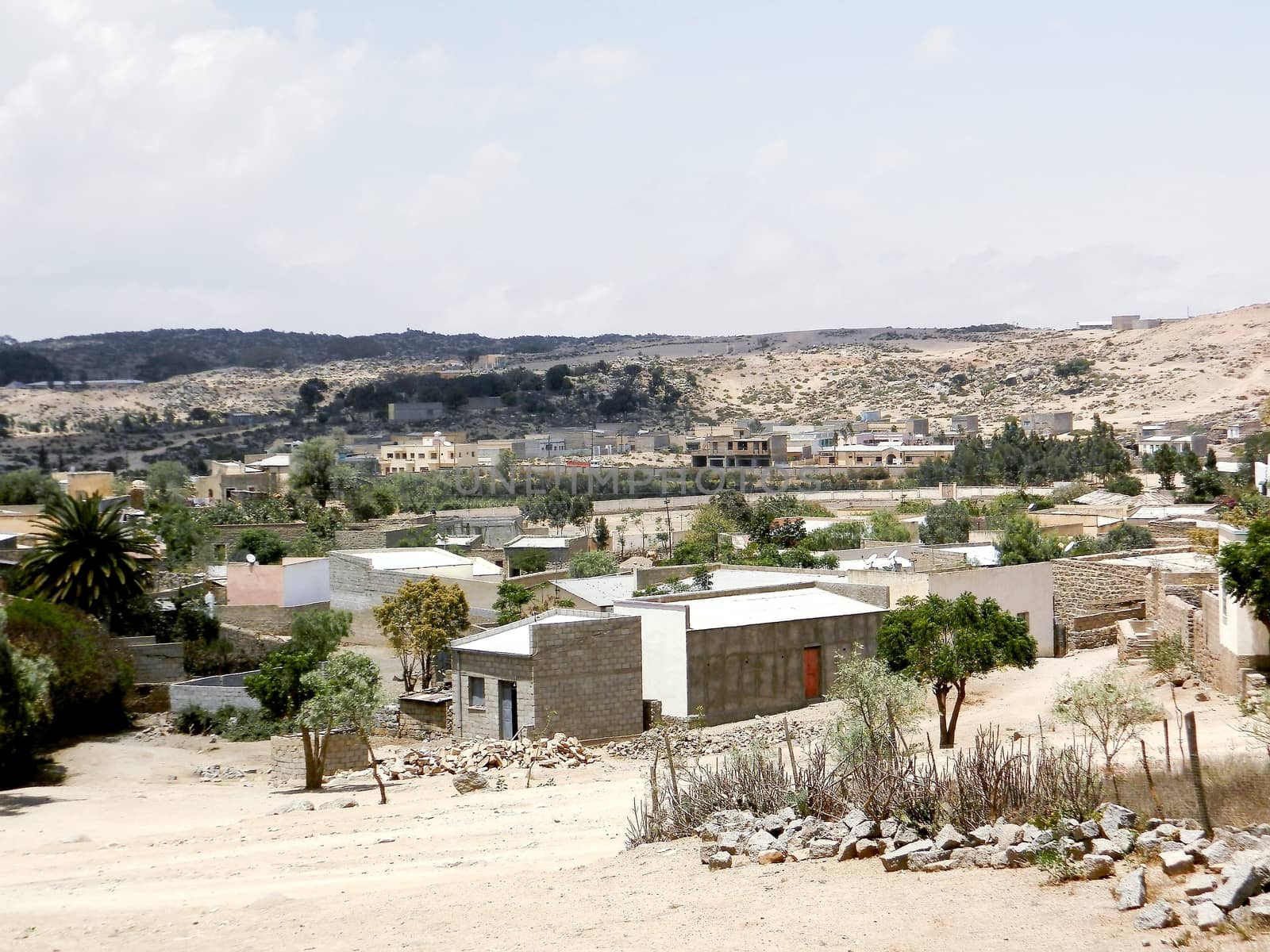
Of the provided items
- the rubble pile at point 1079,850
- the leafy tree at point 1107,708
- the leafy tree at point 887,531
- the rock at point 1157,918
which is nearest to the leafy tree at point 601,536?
the leafy tree at point 887,531

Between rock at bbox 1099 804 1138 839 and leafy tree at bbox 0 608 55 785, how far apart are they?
18.9 meters

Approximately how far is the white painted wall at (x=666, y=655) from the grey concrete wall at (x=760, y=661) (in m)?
0.15

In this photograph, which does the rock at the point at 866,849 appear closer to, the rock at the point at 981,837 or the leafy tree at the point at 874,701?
the rock at the point at 981,837

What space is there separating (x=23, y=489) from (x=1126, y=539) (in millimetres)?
44394

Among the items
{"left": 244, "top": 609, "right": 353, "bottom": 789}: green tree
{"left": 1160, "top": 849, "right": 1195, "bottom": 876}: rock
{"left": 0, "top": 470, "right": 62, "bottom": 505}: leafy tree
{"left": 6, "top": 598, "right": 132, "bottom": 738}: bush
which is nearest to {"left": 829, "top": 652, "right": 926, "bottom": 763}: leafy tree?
{"left": 1160, "top": 849, "right": 1195, "bottom": 876}: rock

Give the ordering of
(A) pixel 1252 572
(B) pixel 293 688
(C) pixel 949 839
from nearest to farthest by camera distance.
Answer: (C) pixel 949 839, (A) pixel 1252 572, (B) pixel 293 688

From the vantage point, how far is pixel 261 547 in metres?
54.1

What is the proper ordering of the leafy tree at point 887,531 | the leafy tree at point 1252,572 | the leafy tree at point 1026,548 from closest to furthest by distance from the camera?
the leafy tree at point 1252,572
the leafy tree at point 1026,548
the leafy tree at point 887,531

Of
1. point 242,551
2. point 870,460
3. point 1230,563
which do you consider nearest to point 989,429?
point 870,460

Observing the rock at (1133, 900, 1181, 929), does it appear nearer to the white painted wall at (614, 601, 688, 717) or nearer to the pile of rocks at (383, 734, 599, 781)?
the pile of rocks at (383, 734, 599, 781)

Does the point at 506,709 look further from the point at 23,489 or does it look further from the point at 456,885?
the point at 23,489

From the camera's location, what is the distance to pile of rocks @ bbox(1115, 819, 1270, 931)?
32.4ft

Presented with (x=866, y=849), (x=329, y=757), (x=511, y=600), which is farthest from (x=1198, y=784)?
(x=511, y=600)

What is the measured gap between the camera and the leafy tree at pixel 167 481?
254ft
